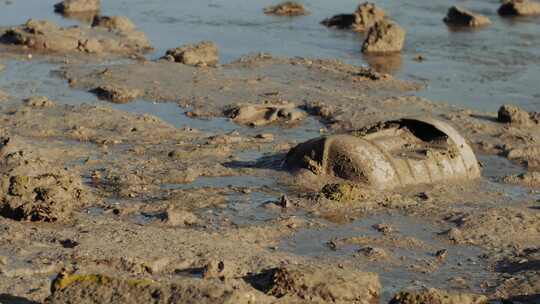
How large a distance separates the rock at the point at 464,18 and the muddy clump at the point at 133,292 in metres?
20.5

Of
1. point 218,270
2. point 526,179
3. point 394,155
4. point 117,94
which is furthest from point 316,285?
point 117,94

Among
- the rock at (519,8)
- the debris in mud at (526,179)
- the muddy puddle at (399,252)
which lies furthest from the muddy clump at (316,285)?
the rock at (519,8)

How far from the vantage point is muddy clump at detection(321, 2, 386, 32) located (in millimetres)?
27047

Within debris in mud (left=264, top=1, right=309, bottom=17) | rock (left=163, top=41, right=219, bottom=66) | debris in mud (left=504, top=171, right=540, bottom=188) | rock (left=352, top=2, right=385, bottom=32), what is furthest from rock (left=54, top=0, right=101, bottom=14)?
debris in mud (left=504, top=171, right=540, bottom=188)

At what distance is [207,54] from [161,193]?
32.1 feet

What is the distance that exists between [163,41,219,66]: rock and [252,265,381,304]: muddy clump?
1274 cm

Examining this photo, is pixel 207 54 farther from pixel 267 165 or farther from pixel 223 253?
pixel 223 253

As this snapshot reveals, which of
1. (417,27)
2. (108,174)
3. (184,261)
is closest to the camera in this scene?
(184,261)

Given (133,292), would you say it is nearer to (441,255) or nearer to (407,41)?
(441,255)

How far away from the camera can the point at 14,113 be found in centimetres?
1628

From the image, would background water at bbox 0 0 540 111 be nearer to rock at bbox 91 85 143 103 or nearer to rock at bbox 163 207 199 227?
rock at bbox 91 85 143 103

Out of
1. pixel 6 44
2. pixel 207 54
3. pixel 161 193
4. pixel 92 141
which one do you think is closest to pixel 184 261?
pixel 161 193

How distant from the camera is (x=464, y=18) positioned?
27484 mm

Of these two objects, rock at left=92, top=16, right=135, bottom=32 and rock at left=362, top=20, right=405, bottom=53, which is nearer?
rock at left=362, top=20, right=405, bottom=53
